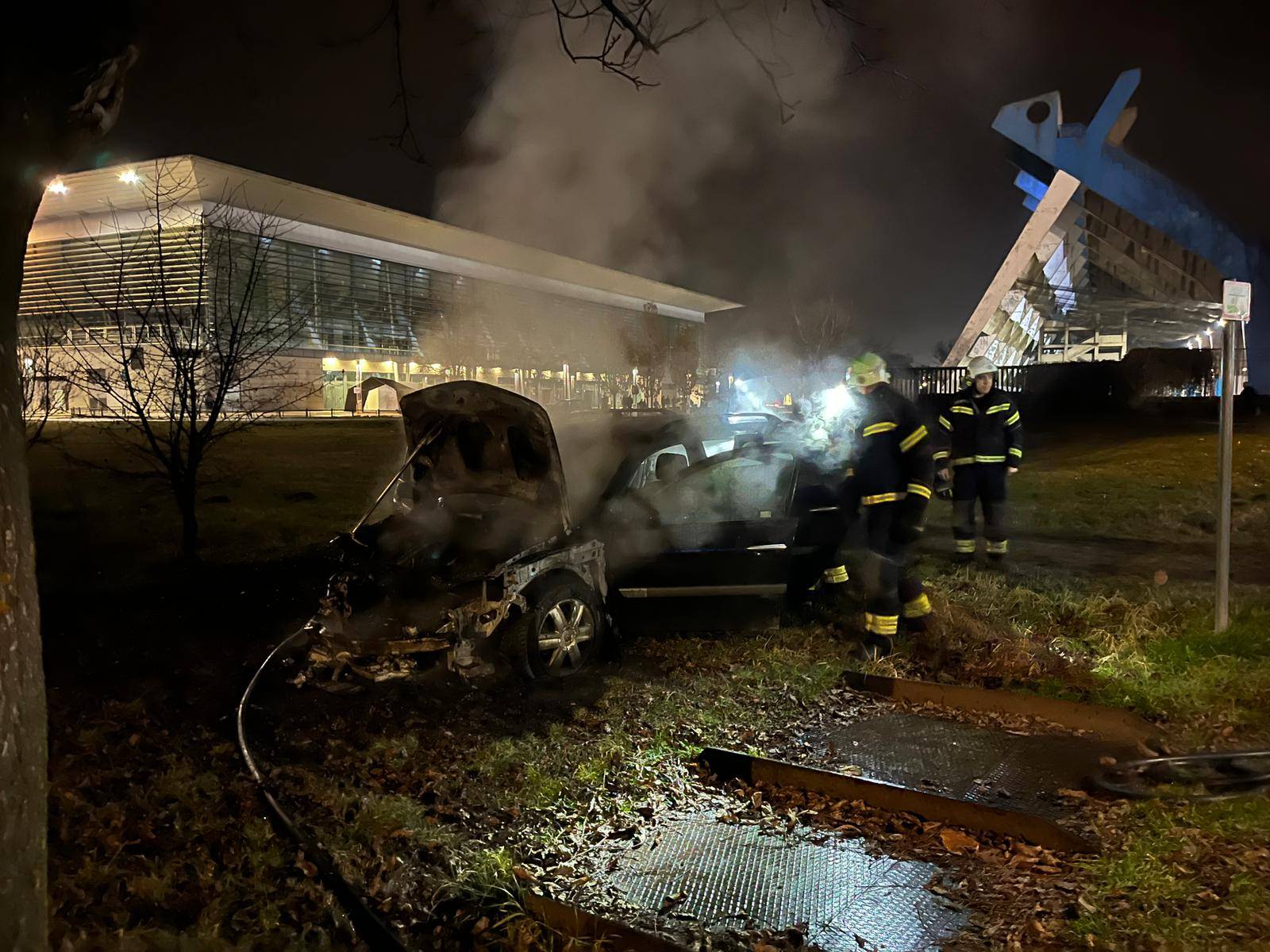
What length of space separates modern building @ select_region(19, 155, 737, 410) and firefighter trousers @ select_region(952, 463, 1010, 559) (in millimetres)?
4293

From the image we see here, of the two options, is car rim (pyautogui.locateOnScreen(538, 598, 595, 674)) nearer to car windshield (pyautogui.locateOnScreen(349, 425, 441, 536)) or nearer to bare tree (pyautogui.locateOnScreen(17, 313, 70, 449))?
car windshield (pyautogui.locateOnScreen(349, 425, 441, 536))

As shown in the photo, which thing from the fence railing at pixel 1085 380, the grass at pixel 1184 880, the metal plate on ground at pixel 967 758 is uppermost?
the fence railing at pixel 1085 380

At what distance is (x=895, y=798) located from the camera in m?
3.70

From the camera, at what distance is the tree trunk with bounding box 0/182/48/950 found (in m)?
1.99

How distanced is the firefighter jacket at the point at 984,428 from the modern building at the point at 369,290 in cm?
414

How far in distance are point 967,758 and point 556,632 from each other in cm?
249

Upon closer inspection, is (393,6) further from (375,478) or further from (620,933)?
(375,478)

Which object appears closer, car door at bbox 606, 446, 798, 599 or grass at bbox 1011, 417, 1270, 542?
car door at bbox 606, 446, 798, 599

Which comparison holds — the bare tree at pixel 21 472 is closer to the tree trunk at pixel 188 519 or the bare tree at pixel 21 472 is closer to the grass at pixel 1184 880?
the grass at pixel 1184 880

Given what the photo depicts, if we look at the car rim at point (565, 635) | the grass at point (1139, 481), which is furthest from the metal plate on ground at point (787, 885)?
the grass at point (1139, 481)

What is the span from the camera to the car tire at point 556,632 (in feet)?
16.5

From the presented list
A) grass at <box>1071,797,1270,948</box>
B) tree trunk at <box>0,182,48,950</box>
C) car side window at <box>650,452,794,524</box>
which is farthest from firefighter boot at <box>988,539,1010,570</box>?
tree trunk at <box>0,182,48,950</box>

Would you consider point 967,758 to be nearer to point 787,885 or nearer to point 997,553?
point 787,885

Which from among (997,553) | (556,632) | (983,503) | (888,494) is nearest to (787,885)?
(556,632)
